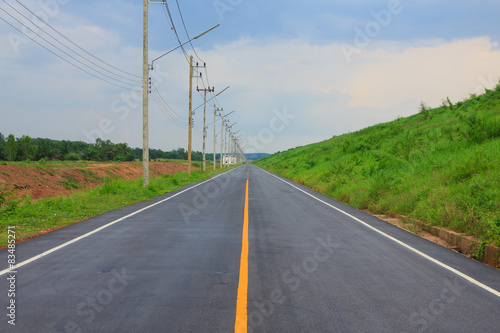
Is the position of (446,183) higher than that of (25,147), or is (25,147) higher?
(25,147)

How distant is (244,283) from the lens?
4914 millimetres

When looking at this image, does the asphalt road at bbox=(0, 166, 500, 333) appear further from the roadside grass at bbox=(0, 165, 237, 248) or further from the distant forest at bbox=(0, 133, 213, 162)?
the distant forest at bbox=(0, 133, 213, 162)

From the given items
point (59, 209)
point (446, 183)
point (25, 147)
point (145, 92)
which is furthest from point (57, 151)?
point (446, 183)

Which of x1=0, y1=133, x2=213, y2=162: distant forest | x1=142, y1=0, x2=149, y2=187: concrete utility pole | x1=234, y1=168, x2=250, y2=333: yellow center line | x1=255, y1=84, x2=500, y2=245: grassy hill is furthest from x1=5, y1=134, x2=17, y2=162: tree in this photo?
x1=234, y1=168, x2=250, y2=333: yellow center line

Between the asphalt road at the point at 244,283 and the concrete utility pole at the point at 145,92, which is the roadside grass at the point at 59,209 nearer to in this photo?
the asphalt road at the point at 244,283

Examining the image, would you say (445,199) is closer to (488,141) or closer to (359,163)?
(488,141)

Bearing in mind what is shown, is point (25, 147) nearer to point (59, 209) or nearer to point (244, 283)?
point (59, 209)

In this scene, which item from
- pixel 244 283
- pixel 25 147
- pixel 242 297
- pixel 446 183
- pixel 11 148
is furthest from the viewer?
pixel 25 147

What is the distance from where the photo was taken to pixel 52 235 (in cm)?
830

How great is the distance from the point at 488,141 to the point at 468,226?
10.2m

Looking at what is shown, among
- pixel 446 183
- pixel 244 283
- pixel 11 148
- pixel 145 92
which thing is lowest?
pixel 244 283

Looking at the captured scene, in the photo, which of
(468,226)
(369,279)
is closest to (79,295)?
(369,279)

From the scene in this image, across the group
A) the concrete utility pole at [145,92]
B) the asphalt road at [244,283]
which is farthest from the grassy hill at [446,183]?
the concrete utility pole at [145,92]

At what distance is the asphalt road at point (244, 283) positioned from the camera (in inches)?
149
